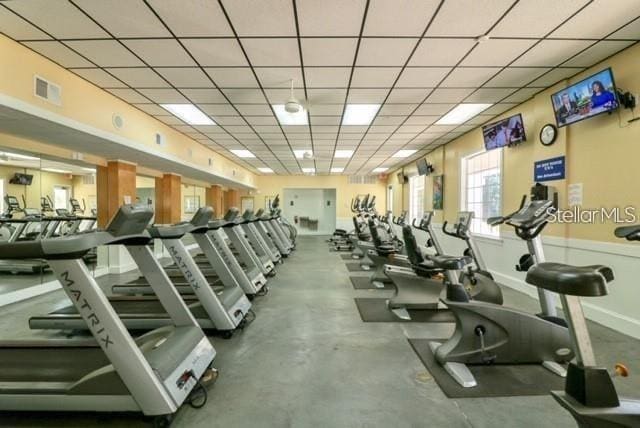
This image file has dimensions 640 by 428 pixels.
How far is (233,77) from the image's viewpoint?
400 centimetres

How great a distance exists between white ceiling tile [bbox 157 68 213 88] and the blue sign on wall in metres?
4.60

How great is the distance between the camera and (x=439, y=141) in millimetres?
7570

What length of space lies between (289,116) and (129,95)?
2406 mm

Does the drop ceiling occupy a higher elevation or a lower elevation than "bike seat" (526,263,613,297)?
higher

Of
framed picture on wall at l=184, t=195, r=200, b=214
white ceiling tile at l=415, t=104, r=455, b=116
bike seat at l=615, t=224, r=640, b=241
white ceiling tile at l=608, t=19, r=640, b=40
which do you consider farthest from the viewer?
framed picture on wall at l=184, t=195, r=200, b=214

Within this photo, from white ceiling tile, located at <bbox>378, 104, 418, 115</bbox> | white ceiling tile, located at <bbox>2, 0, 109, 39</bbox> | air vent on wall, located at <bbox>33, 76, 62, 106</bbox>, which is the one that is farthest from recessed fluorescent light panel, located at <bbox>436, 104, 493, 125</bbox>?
air vent on wall, located at <bbox>33, 76, 62, 106</bbox>

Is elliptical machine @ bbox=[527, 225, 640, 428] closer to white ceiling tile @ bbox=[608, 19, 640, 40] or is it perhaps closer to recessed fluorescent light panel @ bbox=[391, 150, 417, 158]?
white ceiling tile @ bbox=[608, 19, 640, 40]

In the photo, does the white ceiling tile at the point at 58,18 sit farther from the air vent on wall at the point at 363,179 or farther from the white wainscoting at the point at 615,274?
the air vent on wall at the point at 363,179

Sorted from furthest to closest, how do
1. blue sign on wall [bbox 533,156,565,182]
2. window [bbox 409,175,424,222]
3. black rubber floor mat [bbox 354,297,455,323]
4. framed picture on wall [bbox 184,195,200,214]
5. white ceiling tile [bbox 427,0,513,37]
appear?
framed picture on wall [bbox 184,195,200,214] < window [bbox 409,175,424,222] < blue sign on wall [bbox 533,156,565,182] < black rubber floor mat [bbox 354,297,455,323] < white ceiling tile [bbox 427,0,513,37]

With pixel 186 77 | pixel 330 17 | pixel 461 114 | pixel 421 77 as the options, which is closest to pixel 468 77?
pixel 421 77

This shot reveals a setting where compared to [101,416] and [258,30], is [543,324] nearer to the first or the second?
[101,416]

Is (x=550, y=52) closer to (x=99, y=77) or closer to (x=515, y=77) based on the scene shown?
(x=515, y=77)

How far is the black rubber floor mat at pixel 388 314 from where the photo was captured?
12.1ft

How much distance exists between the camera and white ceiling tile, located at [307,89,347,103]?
14.6ft
